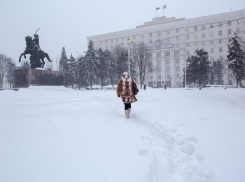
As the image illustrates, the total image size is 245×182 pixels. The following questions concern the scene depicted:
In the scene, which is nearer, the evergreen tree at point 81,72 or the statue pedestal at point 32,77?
the statue pedestal at point 32,77

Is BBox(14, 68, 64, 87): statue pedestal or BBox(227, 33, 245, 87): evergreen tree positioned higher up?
BBox(227, 33, 245, 87): evergreen tree

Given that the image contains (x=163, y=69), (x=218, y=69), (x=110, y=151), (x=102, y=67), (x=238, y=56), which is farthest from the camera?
(x=163, y=69)

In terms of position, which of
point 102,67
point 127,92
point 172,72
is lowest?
point 127,92

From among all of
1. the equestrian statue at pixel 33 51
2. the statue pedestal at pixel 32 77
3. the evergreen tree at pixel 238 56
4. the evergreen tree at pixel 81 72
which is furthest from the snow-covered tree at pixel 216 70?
the equestrian statue at pixel 33 51

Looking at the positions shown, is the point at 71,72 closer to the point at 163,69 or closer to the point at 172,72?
the point at 163,69

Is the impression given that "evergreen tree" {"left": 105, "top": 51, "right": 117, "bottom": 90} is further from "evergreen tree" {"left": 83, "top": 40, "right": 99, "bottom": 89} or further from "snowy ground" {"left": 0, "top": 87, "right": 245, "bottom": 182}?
"snowy ground" {"left": 0, "top": 87, "right": 245, "bottom": 182}

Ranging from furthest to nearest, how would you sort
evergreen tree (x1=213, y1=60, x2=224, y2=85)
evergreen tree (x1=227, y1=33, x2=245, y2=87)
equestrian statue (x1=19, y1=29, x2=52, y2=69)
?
1. evergreen tree (x1=213, y1=60, x2=224, y2=85)
2. equestrian statue (x1=19, y1=29, x2=52, y2=69)
3. evergreen tree (x1=227, y1=33, x2=245, y2=87)

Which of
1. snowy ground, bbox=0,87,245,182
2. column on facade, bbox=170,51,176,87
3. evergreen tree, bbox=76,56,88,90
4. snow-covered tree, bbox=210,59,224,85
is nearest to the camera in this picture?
snowy ground, bbox=0,87,245,182

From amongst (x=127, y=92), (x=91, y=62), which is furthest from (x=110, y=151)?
(x=91, y=62)

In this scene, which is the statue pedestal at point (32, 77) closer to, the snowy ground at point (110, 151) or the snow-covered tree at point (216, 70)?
the snowy ground at point (110, 151)

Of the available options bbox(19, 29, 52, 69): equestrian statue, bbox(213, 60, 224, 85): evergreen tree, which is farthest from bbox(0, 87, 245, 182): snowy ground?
bbox(213, 60, 224, 85): evergreen tree

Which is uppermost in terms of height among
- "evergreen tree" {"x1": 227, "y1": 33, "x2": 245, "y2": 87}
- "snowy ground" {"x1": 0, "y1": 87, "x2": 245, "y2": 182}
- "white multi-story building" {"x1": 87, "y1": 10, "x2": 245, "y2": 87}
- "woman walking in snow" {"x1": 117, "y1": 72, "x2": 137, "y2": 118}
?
"white multi-story building" {"x1": 87, "y1": 10, "x2": 245, "y2": 87}

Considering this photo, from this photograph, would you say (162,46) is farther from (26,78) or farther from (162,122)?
(162,122)

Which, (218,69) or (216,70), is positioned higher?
(218,69)
